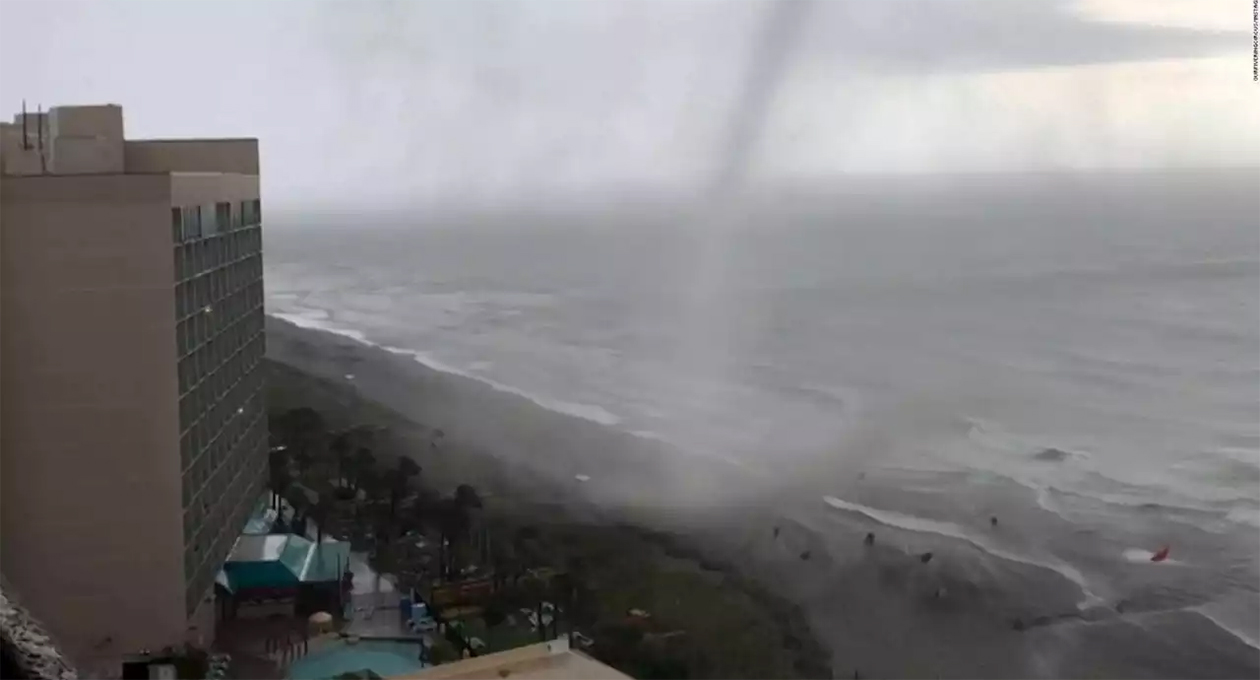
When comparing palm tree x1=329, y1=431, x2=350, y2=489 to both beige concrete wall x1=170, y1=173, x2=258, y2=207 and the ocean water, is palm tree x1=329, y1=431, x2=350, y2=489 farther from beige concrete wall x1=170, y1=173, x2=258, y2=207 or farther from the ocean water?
the ocean water

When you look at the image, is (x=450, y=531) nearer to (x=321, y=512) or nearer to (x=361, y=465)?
(x=321, y=512)

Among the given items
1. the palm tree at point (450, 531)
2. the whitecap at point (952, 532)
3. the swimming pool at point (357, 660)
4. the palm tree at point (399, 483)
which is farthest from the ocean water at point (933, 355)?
the swimming pool at point (357, 660)

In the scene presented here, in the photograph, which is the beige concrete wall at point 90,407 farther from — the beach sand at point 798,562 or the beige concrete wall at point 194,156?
the beach sand at point 798,562

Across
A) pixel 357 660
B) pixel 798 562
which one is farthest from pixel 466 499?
pixel 357 660

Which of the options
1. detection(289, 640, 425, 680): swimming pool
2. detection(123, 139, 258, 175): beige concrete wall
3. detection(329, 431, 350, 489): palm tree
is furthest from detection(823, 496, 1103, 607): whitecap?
detection(123, 139, 258, 175): beige concrete wall

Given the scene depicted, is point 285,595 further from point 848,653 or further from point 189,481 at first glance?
point 848,653

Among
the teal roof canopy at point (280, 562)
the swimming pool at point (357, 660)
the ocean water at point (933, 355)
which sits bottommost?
the ocean water at point (933, 355)

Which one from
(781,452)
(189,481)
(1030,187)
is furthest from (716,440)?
(1030,187)
